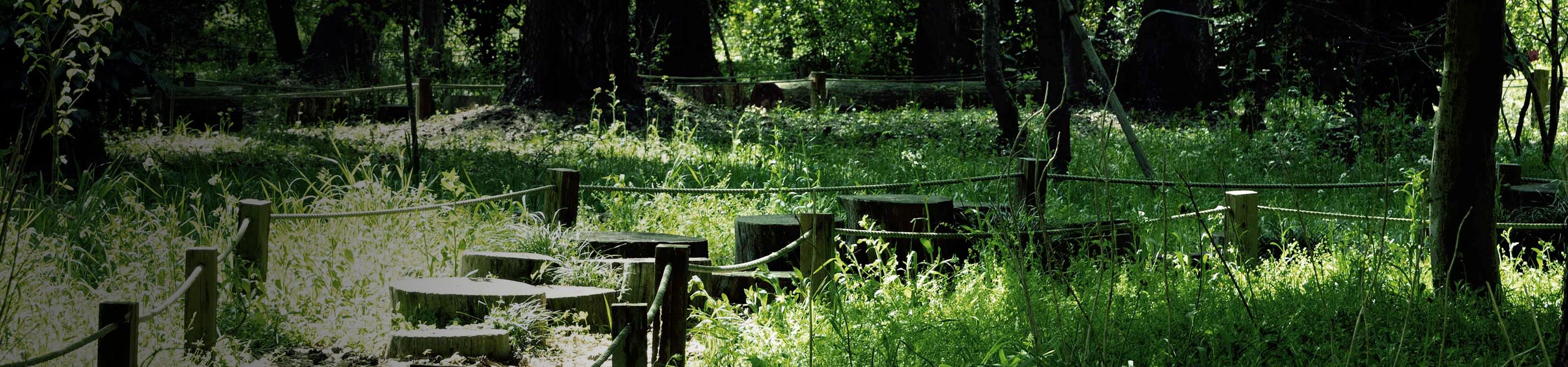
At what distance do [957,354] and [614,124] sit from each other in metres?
5.99

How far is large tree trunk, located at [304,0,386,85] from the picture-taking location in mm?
18875

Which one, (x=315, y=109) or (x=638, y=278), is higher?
(x=315, y=109)

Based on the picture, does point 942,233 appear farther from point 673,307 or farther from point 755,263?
point 673,307

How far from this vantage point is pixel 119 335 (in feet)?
8.07

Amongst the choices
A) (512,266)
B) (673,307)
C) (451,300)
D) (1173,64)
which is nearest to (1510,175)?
(673,307)

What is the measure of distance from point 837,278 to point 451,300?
4.81ft

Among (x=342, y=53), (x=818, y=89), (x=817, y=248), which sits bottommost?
(x=817, y=248)

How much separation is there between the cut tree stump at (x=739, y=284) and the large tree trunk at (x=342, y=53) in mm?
13900

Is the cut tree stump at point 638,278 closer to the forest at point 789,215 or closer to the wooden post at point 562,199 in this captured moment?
the forest at point 789,215

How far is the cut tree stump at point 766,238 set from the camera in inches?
201

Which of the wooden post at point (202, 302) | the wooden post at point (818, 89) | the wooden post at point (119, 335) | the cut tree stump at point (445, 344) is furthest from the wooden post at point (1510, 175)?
the wooden post at point (818, 89)

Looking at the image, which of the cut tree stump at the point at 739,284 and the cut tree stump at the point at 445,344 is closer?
the cut tree stump at the point at 445,344

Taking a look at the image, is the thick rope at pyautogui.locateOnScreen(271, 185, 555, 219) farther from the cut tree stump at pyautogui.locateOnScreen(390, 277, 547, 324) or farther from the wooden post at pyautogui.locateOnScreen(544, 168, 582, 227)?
the cut tree stump at pyautogui.locateOnScreen(390, 277, 547, 324)

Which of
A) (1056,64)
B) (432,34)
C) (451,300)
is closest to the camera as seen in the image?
(451,300)
